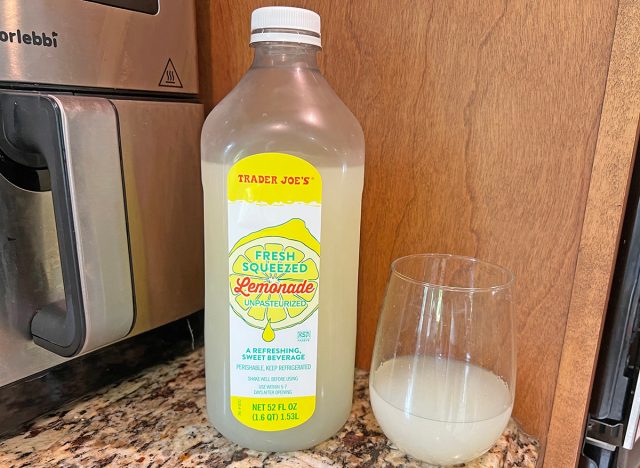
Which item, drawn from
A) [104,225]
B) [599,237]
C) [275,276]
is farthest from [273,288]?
[599,237]

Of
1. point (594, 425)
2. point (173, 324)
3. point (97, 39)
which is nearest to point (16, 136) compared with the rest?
point (97, 39)

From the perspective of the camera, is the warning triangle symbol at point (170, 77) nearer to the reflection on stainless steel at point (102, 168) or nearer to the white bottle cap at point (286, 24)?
the reflection on stainless steel at point (102, 168)

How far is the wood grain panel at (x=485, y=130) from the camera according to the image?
436mm

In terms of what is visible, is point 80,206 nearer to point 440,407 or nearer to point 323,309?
point 323,309

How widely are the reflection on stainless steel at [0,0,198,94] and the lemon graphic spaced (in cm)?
19

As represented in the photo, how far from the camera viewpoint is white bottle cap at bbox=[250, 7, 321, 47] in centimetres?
41

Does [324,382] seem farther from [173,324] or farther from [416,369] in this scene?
[173,324]

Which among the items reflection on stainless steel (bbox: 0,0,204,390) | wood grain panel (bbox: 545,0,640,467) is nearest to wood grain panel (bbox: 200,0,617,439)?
wood grain panel (bbox: 545,0,640,467)

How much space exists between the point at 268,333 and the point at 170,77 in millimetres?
260

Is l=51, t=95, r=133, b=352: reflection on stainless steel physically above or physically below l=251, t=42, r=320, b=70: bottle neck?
below

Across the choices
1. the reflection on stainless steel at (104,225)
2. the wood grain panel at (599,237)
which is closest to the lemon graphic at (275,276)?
the reflection on stainless steel at (104,225)

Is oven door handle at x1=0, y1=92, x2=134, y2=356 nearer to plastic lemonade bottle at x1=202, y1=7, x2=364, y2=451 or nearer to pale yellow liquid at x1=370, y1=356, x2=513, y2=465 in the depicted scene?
plastic lemonade bottle at x1=202, y1=7, x2=364, y2=451

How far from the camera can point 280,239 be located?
422 millimetres

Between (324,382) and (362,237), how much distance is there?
16 cm
